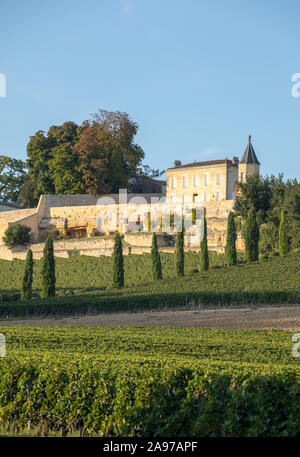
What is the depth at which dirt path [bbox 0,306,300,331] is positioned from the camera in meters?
20.4

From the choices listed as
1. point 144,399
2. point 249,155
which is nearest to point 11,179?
point 249,155

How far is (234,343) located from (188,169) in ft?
123

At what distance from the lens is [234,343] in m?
14.8

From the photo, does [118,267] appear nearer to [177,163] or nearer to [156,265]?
[156,265]

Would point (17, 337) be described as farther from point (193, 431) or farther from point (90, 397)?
point (193, 431)

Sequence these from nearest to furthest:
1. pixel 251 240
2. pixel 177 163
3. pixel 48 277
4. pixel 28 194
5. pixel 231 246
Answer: pixel 48 277 → pixel 231 246 → pixel 251 240 → pixel 177 163 → pixel 28 194

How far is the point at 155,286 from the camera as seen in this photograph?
29891 millimetres

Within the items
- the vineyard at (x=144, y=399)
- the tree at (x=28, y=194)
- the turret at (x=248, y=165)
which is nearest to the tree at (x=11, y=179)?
the tree at (x=28, y=194)

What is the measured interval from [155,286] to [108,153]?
23.9m

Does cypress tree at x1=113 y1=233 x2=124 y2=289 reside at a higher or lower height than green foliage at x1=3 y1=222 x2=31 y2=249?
lower

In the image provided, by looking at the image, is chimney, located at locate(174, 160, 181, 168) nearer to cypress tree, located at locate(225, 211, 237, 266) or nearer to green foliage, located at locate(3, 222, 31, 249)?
green foliage, located at locate(3, 222, 31, 249)

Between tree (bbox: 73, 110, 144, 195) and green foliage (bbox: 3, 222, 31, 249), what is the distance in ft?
25.6

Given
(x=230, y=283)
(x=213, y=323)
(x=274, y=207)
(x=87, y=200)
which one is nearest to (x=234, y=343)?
(x=213, y=323)

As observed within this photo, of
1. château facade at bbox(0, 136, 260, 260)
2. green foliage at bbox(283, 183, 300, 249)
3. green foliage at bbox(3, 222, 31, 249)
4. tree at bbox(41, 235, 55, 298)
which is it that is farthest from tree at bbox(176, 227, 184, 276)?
green foliage at bbox(3, 222, 31, 249)
